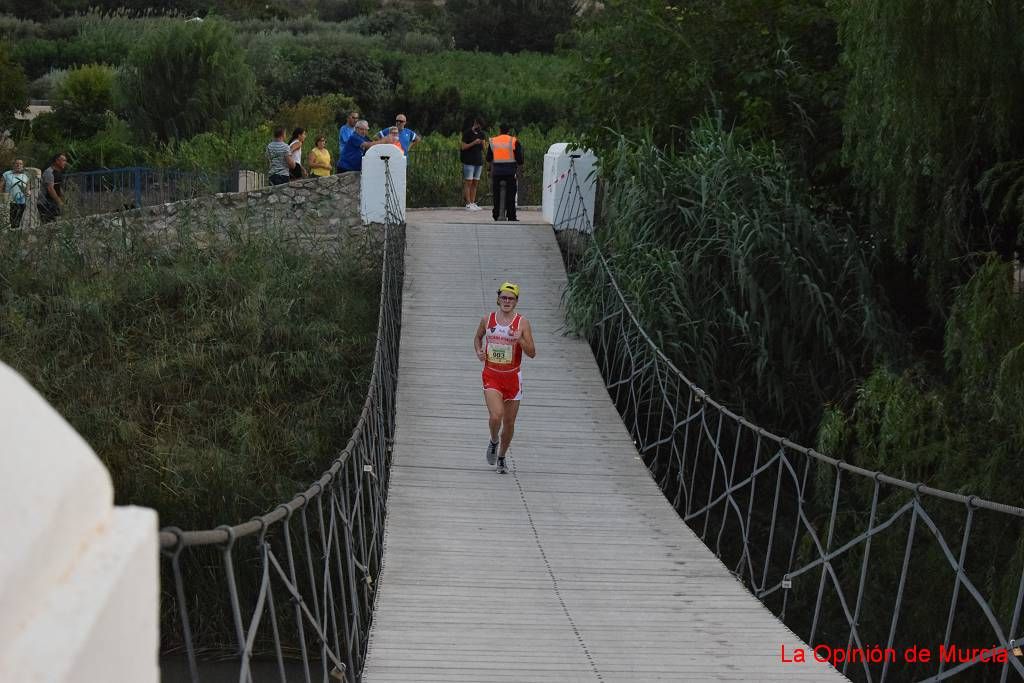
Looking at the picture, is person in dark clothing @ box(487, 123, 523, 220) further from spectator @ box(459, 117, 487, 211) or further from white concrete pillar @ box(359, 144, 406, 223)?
white concrete pillar @ box(359, 144, 406, 223)

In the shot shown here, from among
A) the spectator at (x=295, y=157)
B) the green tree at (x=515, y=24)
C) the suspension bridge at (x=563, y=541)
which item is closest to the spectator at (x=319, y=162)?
the spectator at (x=295, y=157)

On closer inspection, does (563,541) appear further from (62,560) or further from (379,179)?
(379,179)

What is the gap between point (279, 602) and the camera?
38.4ft

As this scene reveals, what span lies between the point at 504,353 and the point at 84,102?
78.0 feet

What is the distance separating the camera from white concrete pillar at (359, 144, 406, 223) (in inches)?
572

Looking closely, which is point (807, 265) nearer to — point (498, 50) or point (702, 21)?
point (702, 21)

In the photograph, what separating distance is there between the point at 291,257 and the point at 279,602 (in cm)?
465

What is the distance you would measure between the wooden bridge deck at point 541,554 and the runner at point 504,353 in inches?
18.6

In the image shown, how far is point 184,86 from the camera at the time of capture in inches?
1020

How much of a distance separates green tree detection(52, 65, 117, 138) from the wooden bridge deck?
753 inches

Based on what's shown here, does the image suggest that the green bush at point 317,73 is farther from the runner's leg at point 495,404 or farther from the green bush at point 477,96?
the runner's leg at point 495,404

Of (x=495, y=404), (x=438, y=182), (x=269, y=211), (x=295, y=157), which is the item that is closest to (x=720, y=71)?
(x=269, y=211)

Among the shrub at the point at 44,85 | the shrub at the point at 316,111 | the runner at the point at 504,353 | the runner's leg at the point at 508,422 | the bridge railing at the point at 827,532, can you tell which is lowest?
the bridge railing at the point at 827,532

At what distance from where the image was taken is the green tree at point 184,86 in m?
25.8
